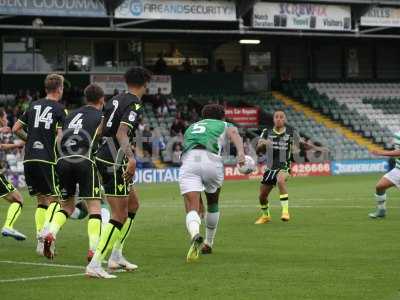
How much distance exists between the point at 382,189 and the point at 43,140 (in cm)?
822

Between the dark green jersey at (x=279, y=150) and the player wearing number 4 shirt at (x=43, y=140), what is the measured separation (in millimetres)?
6840

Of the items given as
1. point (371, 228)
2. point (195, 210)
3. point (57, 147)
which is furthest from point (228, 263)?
point (371, 228)

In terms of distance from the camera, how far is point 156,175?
37.1 m

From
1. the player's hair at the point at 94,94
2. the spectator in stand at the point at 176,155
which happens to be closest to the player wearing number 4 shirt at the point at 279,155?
the player's hair at the point at 94,94

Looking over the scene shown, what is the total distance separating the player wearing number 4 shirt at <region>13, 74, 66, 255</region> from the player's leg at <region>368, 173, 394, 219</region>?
25.6ft

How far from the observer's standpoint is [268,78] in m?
50.4

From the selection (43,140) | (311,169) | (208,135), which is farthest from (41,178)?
(311,169)

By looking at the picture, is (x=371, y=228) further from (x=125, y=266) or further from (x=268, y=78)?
(x=268, y=78)

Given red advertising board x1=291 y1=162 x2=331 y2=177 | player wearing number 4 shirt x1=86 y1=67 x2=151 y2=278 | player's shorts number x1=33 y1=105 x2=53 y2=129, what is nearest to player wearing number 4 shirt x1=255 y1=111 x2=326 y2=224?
player's shorts number x1=33 y1=105 x2=53 y2=129

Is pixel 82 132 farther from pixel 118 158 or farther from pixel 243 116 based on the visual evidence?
pixel 243 116

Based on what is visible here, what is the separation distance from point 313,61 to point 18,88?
17.5 m

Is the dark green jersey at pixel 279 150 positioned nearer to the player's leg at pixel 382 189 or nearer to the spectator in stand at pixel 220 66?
the player's leg at pixel 382 189

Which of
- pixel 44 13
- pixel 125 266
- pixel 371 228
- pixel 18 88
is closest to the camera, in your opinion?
pixel 125 266

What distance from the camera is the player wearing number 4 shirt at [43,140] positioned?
13.7 m
